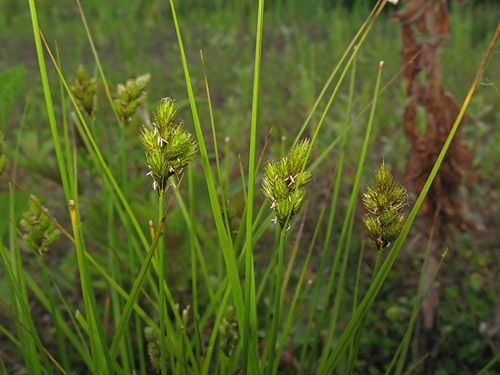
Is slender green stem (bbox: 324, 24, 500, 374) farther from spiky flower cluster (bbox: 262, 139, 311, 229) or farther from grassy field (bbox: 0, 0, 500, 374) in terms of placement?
spiky flower cluster (bbox: 262, 139, 311, 229)

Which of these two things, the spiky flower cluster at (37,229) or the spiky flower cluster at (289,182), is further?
the spiky flower cluster at (37,229)

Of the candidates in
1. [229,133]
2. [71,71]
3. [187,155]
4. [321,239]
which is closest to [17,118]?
[71,71]

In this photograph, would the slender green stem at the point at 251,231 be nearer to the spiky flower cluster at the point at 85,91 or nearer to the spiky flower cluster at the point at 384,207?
the spiky flower cluster at the point at 384,207

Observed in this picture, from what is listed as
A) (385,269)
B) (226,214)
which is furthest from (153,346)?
(385,269)

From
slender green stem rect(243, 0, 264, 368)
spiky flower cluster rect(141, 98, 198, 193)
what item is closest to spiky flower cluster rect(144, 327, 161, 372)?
slender green stem rect(243, 0, 264, 368)

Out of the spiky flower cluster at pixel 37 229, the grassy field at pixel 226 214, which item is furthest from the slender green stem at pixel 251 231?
the spiky flower cluster at pixel 37 229

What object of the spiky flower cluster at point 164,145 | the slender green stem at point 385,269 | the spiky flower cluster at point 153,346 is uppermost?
the spiky flower cluster at point 164,145

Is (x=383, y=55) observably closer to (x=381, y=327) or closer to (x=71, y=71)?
(x=71, y=71)

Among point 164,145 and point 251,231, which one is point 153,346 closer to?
point 251,231
